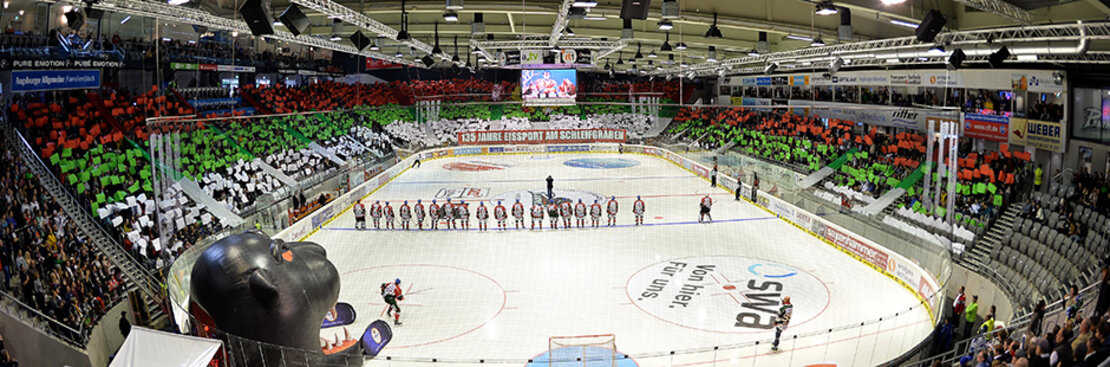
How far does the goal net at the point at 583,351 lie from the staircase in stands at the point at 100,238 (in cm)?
754

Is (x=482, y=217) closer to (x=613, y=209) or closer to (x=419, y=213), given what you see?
(x=419, y=213)

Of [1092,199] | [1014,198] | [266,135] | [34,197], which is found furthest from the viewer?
[266,135]

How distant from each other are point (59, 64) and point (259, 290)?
12849 mm

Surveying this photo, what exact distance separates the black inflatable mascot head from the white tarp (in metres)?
0.53

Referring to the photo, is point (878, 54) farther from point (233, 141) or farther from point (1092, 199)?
point (233, 141)

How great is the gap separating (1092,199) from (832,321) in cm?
768

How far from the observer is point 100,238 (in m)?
13.7

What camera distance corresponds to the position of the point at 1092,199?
1476 centimetres

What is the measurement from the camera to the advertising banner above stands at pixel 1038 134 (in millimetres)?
17295

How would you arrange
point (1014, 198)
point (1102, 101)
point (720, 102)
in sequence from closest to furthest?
point (1102, 101) → point (1014, 198) → point (720, 102)

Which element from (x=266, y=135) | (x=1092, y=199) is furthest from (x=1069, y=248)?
(x=266, y=135)

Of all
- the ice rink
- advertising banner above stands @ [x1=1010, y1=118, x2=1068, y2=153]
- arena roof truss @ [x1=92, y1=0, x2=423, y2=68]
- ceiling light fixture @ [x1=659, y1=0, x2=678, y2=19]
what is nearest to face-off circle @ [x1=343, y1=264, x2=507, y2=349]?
the ice rink

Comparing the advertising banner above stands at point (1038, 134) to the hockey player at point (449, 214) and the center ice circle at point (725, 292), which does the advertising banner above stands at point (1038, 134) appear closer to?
the center ice circle at point (725, 292)

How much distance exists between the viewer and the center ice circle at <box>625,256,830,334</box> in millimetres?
12375
